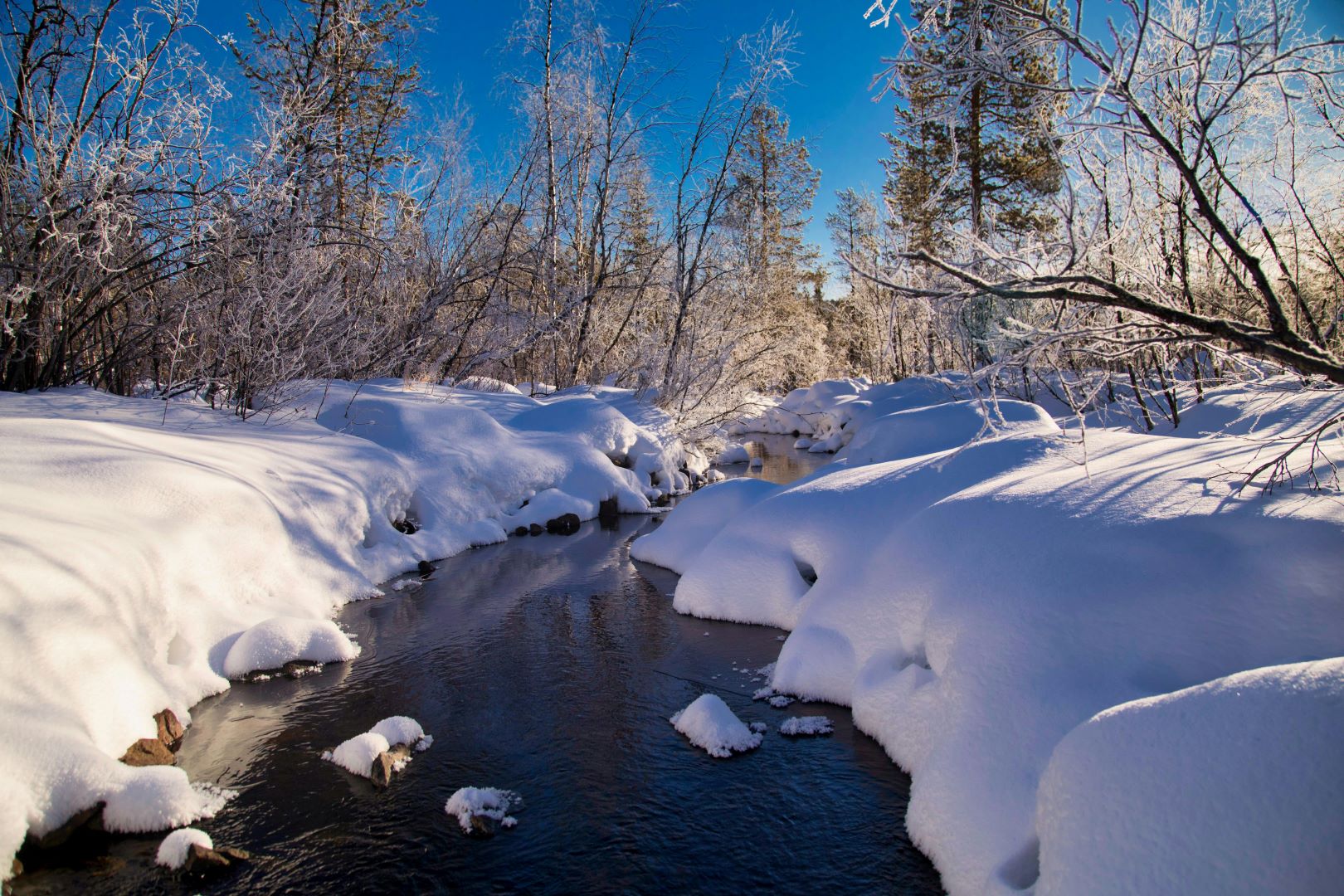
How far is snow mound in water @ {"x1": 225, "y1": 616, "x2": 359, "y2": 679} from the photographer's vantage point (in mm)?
5441

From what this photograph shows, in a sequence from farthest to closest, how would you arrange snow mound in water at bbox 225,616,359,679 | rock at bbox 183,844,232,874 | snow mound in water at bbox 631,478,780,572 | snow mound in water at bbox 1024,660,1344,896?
snow mound in water at bbox 631,478,780,572 < snow mound in water at bbox 225,616,359,679 < rock at bbox 183,844,232,874 < snow mound in water at bbox 1024,660,1344,896

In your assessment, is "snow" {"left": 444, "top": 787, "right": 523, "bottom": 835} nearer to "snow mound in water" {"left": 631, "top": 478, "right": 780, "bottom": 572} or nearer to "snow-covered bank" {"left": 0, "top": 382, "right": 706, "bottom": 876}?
"snow-covered bank" {"left": 0, "top": 382, "right": 706, "bottom": 876}

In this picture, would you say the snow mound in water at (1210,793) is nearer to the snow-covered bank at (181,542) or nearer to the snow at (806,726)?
the snow at (806,726)

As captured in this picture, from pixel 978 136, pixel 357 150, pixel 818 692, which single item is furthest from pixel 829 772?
pixel 978 136

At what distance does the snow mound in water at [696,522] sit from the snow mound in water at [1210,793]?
18.7 feet

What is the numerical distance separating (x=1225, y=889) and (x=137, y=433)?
321 inches

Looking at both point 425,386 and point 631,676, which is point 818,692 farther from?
point 425,386

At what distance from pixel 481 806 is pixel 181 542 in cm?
350

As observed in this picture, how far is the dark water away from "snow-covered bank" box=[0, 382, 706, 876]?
339mm

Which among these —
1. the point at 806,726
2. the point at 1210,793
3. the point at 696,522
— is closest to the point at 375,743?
the point at 806,726

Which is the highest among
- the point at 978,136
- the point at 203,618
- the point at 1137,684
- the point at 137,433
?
the point at 978,136

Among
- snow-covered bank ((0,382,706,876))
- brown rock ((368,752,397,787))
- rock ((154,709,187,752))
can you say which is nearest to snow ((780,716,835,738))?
brown rock ((368,752,397,787))

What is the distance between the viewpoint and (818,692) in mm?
4988

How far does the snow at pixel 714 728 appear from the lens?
14.2 ft
